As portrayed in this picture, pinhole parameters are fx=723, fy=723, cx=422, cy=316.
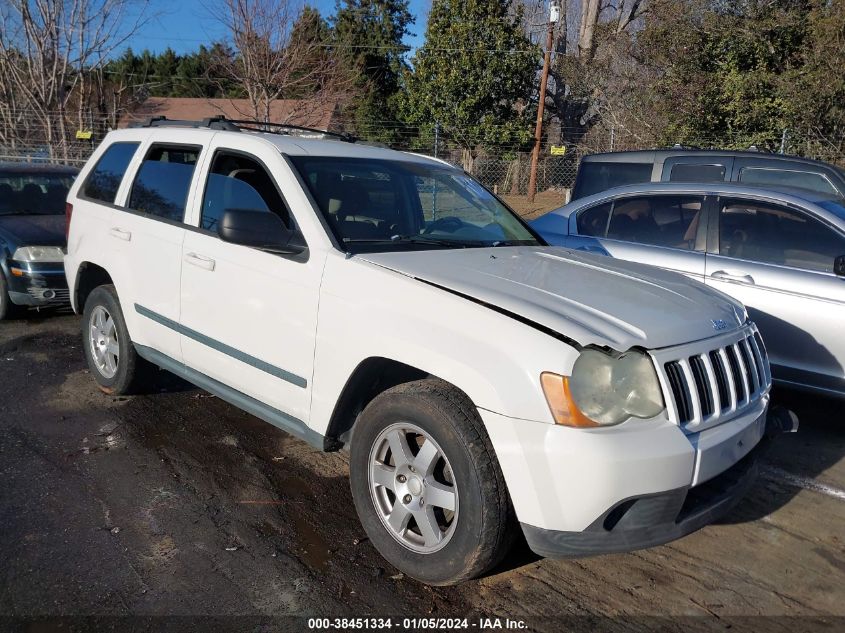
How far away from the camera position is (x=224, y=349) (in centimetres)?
394

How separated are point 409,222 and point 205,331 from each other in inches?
51.2

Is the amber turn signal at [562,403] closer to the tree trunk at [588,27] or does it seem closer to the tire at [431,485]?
the tire at [431,485]

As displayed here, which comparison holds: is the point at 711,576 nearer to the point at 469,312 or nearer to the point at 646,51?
the point at 469,312

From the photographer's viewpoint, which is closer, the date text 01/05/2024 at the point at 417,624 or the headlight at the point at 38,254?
the date text 01/05/2024 at the point at 417,624

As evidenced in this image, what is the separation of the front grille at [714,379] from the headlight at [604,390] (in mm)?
78

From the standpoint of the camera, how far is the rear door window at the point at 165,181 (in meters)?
4.43

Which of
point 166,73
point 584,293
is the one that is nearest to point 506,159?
point 584,293

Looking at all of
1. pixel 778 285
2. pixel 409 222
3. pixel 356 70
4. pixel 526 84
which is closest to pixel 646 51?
pixel 526 84

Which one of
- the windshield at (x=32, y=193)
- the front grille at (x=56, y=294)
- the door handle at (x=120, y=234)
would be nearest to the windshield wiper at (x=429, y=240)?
the door handle at (x=120, y=234)

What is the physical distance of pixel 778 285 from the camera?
5.01m

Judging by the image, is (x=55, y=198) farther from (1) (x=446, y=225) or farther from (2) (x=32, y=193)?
(1) (x=446, y=225)

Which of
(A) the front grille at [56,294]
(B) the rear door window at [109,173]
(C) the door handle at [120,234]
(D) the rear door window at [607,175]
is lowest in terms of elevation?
(A) the front grille at [56,294]

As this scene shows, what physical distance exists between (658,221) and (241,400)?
375cm

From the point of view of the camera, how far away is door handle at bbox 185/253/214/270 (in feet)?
13.1
